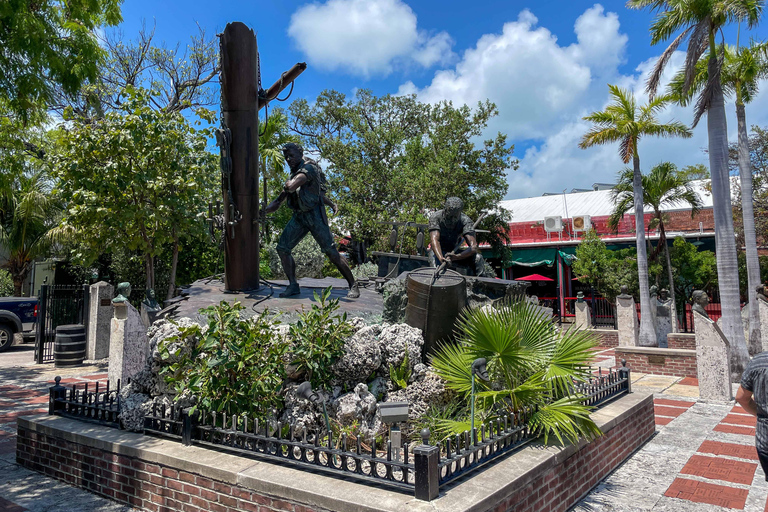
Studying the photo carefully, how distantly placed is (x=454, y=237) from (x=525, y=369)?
2759 millimetres

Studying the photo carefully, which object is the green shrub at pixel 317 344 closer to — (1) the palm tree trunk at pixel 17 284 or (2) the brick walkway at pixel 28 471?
(2) the brick walkway at pixel 28 471

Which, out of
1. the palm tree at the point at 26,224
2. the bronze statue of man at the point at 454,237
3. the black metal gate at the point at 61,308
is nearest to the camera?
the bronze statue of man at the point at 454,237

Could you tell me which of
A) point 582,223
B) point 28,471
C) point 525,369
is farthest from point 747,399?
point 582,223

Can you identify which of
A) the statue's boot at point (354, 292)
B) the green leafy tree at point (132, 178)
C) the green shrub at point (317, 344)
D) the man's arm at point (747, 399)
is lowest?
the man's arm at point (747, 399)

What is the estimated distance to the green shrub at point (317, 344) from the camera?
4867 mm

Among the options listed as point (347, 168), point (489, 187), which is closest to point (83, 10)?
point (347, 168)

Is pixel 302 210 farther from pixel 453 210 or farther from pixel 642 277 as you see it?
pixel 642 277

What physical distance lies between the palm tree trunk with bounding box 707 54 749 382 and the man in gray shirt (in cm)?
914

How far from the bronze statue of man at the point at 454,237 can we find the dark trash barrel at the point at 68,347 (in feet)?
33.2

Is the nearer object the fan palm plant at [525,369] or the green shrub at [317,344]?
the fan palm plant at [525,369]

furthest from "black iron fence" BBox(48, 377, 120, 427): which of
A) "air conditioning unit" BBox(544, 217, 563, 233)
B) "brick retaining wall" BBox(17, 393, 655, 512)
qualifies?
"air conditioning unit" BBox(544, 217, 563, 233)

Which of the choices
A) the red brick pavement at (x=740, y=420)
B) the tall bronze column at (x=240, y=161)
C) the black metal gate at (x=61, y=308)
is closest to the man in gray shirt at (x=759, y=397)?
the red brick pavement at (x=740, y=420)

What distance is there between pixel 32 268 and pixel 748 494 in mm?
27656

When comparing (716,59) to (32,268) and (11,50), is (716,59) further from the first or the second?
(32,268)
